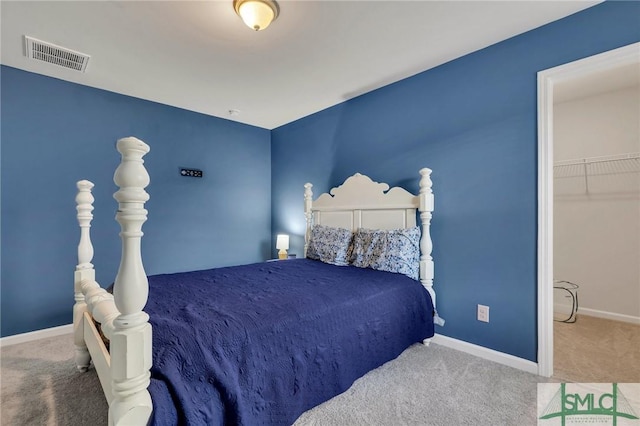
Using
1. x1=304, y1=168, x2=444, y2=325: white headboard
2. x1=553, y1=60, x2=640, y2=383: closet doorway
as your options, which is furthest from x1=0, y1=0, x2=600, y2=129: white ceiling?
x1=553, y1=60, x2=640, y2=383: closet doorway

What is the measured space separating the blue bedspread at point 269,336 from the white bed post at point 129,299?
3.5 inches

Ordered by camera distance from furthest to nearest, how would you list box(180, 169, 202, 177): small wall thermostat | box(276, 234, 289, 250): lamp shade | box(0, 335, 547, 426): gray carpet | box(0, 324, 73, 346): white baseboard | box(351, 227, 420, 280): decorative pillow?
box(276, 234, 289, 250): lamp shade
box(180, 169, 202, 177): small wall thermostat
box(0, 324, 73, 346): white baseboard
box(351, 227, 420, 280): decorative pillow
box(0, 335, 547, 426): gray carpet

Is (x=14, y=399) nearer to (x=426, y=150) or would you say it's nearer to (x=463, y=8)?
(x=426, y=150)

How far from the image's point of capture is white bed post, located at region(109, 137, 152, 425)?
91 centimetres

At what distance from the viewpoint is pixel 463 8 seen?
6.39ft

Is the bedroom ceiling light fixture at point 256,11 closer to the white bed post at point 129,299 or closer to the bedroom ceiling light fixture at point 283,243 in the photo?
the white bed post at point 129,299

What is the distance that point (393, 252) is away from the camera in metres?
2.54

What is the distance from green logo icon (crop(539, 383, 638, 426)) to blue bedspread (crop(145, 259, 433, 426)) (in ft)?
2.82

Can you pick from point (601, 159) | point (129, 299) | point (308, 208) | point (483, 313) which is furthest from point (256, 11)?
point (601, 159)

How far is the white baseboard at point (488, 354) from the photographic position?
2.10 metres

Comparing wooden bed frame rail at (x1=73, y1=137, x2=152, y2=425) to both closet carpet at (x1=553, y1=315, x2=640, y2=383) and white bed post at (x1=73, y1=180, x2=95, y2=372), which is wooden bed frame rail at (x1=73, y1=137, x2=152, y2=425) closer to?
white bed post at (x1=73, y1=180, x2=95, y2=372)

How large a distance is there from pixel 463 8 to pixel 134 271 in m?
2.38

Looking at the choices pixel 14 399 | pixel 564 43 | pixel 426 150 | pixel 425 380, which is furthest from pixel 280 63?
pixel 14 399

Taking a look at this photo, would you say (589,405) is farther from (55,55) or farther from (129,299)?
(55,55)
